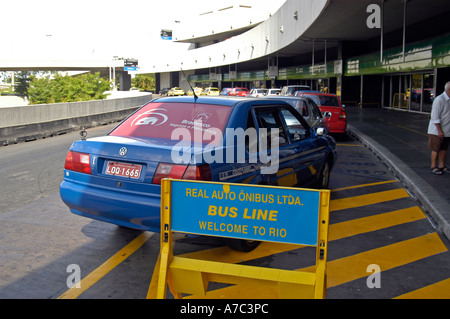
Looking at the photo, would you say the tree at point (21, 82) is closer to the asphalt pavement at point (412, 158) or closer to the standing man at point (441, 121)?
the asphalt pavement at point (412, 158)

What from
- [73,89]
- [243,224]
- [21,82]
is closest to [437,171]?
[243,224]

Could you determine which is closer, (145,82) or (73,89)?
(73,89)

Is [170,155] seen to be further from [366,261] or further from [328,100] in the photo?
[328,100]

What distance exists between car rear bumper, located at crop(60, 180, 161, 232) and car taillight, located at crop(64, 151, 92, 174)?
0.52 ft

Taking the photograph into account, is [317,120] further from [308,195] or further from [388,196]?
[308,195]

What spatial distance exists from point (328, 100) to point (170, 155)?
45.5ft

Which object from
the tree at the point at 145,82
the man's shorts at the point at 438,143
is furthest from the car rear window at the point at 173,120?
the tree at the point at 145,82

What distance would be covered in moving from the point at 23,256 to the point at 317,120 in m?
9.91

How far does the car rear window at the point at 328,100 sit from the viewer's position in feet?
57.8

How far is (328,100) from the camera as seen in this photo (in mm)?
17797

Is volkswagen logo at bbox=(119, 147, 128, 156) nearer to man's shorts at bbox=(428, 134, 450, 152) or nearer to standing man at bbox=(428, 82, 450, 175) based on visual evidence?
standing man at bbox=(428, 82, 450, 175)

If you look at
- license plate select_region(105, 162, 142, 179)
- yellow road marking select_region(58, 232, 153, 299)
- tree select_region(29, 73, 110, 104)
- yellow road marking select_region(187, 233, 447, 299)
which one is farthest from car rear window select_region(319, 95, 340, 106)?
tree select_region(29, 73, 110, 104)

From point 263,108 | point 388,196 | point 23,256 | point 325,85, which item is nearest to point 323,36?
point 325,85
